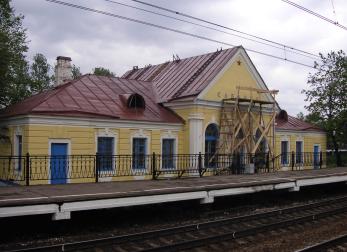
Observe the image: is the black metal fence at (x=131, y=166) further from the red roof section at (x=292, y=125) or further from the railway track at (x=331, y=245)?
the railway track at (x=331, y=245)

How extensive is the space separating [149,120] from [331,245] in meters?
13.4

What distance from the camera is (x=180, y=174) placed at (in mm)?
19328

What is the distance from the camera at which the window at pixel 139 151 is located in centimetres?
2076

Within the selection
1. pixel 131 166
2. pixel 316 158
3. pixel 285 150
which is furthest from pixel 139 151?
pixel 316 158

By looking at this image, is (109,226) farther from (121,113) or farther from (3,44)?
(3,44)

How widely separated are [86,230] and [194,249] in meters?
2.55

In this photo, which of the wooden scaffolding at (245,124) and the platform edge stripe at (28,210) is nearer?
the platform edge stripe at (28,210)

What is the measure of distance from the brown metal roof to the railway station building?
78mm

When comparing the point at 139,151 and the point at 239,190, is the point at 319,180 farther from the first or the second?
the point at 139,151

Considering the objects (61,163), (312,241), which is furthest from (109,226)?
(61,163)

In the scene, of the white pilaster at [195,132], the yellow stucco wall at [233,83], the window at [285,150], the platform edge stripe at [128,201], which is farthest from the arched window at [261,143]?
the platform edge stripe at [128,201]

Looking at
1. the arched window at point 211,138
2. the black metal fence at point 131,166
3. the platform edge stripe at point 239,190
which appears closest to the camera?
the platform edge stripe at point 239,190

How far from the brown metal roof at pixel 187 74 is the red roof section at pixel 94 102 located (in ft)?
2.89

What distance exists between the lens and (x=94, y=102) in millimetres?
20844
